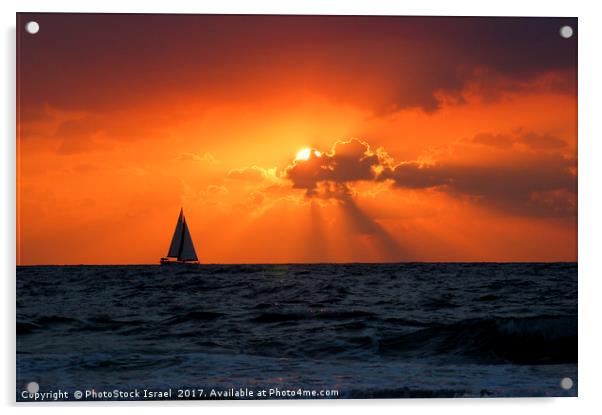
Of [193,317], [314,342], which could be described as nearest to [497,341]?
[314,342]

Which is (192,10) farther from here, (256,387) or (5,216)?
(256,387)

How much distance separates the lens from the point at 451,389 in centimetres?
1087

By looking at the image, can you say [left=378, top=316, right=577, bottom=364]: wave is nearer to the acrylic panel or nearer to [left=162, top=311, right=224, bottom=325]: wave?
the acrylic panel

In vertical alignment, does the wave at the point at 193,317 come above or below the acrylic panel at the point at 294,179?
below

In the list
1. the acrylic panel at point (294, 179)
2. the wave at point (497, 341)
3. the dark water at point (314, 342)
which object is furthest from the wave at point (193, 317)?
the wave at point (497, 341)

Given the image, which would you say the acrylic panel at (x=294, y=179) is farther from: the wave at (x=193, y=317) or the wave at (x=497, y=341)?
the wave at (x=193, y=317)

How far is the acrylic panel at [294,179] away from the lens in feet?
36.7

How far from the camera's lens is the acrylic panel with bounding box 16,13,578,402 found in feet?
36.7

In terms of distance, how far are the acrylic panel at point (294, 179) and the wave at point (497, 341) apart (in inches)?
1.7

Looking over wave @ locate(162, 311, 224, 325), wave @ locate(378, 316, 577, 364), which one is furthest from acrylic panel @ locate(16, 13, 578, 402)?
wave @ locate(162, 311, 224, 325)

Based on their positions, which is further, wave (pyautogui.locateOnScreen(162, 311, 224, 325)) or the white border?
wave (pyautogui.locateOnScreen(162, 311, 224, 325))

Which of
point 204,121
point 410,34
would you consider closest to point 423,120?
point 410,34

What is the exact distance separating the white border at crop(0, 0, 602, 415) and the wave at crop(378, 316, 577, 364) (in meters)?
0.61
